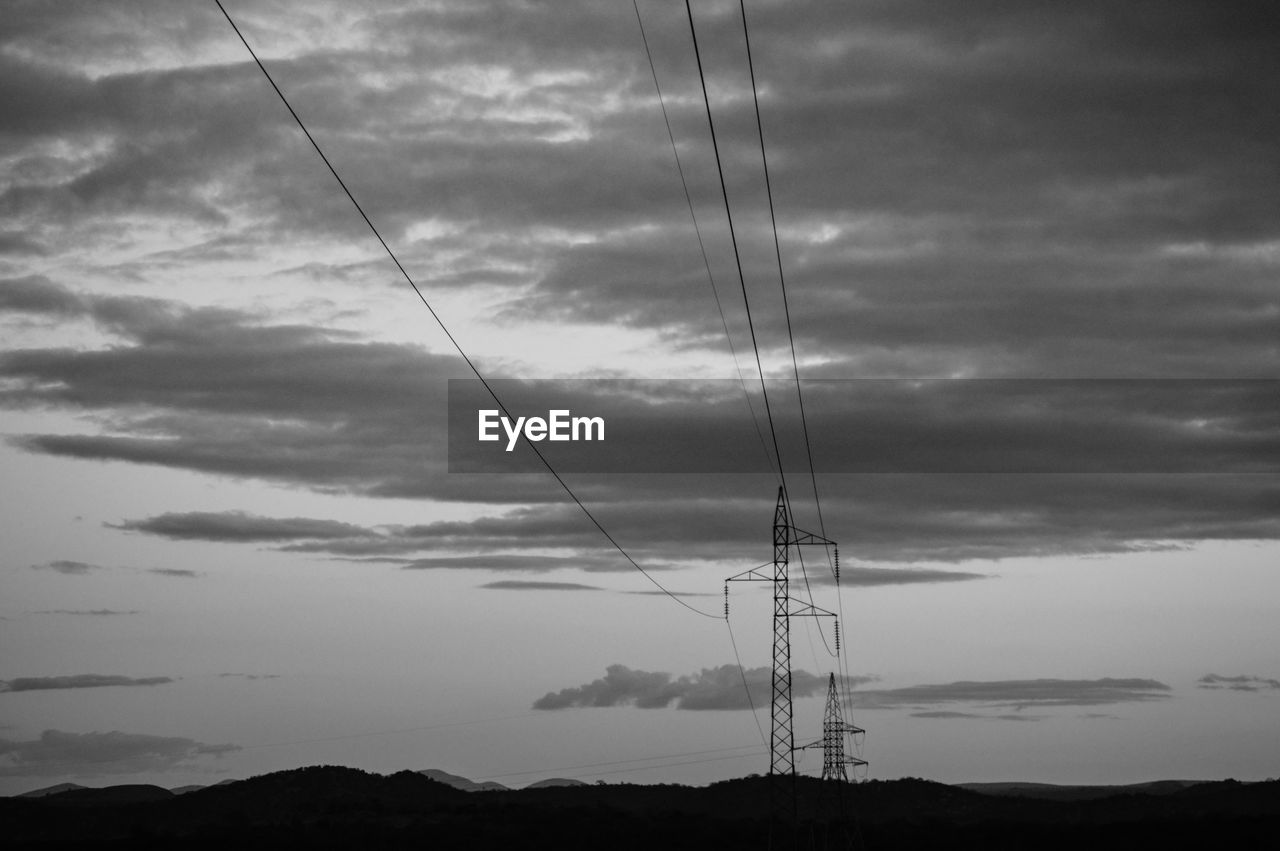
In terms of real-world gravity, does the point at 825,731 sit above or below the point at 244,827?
above

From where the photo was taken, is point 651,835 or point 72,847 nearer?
point 72,847

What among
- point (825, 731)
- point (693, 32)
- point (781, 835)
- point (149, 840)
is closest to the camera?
point (693, 32)

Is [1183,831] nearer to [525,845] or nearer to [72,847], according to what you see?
[525,845]

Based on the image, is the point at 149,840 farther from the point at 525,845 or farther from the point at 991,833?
the point at 991,833

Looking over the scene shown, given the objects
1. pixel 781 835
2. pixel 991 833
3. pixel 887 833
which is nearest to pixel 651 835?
pixel 781 835

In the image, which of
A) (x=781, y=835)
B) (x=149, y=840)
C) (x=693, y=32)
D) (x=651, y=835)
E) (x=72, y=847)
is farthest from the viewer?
(x=781, y=835)

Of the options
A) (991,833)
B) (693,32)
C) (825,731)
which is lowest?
(991,833)

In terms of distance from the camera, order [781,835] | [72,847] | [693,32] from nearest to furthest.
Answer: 1. [693,32]
2. [72,847]
3. [781,835]

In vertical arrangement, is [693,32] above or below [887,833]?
above

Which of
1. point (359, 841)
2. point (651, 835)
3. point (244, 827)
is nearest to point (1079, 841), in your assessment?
point (651, 835)
